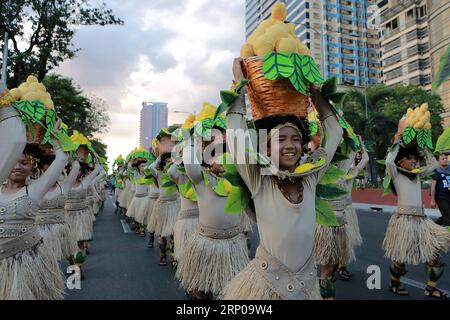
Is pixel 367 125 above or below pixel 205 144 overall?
above

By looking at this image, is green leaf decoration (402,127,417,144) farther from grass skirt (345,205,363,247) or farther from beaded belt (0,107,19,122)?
beaded belt (0,107,19,122)

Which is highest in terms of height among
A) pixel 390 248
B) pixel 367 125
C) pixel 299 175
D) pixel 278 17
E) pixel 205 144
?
pixel 367 125

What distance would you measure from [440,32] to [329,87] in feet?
139

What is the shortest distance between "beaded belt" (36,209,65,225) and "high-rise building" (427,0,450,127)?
35.2 m

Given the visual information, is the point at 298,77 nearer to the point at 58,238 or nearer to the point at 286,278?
the point at 286,278

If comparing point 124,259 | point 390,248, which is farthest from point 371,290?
point 124,259

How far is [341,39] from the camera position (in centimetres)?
8606

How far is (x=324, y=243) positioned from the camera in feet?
16.7

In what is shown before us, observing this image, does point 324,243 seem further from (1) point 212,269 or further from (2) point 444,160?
(2) point 444,160

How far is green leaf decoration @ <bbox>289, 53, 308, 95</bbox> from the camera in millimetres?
2410

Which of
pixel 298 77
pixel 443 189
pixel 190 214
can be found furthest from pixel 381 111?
pixel 298 77

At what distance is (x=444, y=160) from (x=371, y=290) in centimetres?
333

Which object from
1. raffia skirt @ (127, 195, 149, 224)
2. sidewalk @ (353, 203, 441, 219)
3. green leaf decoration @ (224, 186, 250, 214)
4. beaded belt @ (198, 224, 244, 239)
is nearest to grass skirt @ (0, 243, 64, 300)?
beaded belt @ (198, 224, 244, 239)

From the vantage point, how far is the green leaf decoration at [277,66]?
239cm
